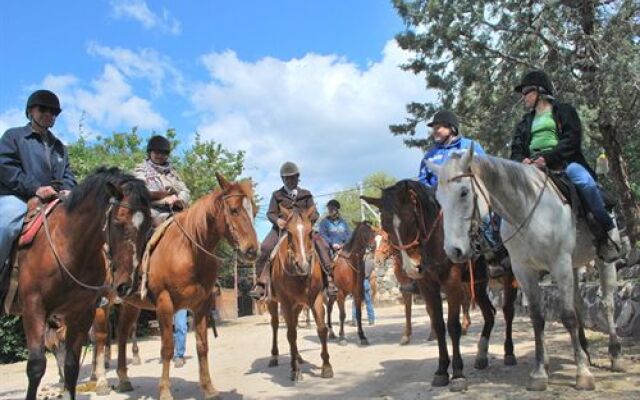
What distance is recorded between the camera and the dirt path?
6074 mm

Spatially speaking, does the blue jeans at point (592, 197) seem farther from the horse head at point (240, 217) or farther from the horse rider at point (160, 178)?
the horse rider at point (160, 178)

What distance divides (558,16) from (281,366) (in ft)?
26.2

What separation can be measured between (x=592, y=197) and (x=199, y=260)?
15.5 feet

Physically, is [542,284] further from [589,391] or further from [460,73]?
[589,391]

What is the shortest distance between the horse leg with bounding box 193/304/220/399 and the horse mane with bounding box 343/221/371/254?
240 inches

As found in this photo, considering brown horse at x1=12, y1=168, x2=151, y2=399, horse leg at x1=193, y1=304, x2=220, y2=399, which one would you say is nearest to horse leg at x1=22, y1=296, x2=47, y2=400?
brown horse at x1=12, y1=168, x2=151, y2=399

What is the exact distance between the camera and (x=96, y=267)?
5551 millimetres

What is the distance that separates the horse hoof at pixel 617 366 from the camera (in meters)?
6.42

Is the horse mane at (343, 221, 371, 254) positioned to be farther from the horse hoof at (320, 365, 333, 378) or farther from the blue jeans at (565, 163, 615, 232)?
the blue jeans at (565, 163, 615, 232)

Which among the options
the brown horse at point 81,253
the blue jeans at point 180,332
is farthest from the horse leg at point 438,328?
the blue jeans at point 180,332

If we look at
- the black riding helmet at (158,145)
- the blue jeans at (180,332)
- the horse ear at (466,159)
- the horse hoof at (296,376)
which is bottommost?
the horse hoof at (296,376)

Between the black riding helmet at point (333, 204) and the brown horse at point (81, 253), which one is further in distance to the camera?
the black riding helmet at point (333, 204)

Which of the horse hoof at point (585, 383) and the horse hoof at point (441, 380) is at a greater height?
the horse hoof at point (585, 383)

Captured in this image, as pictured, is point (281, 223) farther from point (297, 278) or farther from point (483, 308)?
point (483, 308)
